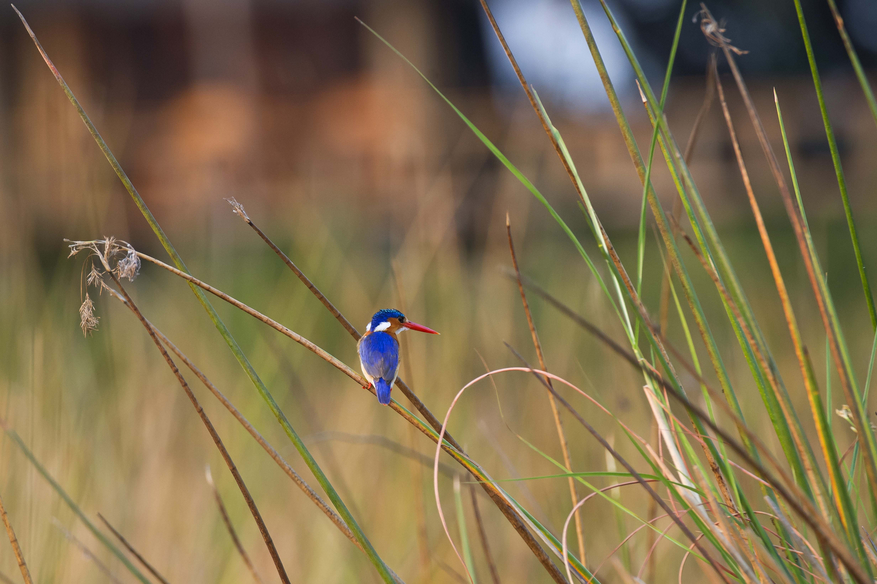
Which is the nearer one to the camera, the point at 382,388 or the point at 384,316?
the point at 382,388

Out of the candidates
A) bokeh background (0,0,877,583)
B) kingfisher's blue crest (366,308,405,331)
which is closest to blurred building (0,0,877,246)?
bokeh background (0,0,877,583)

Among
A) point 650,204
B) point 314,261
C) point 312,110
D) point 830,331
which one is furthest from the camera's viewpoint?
point 312,110

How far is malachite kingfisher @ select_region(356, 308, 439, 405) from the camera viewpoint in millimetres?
703

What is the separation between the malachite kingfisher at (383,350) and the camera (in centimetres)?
70

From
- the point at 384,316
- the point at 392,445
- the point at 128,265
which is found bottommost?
the point at 392,445

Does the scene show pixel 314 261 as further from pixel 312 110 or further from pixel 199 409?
pixel 312 110

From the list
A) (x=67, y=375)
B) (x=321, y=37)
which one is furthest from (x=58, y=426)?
(x=321, y=37)

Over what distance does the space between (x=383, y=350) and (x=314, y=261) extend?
2.08 ft

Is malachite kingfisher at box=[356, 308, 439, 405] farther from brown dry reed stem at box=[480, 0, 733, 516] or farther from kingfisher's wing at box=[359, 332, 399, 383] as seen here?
brown dry reed stem at box=[480, 0, 733, 516]

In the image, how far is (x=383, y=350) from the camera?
75 centimetres

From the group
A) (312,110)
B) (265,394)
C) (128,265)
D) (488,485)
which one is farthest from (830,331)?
(312,110)

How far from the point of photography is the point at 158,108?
4477 mm

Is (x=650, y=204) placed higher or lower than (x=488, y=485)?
higher

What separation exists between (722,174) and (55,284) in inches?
159
